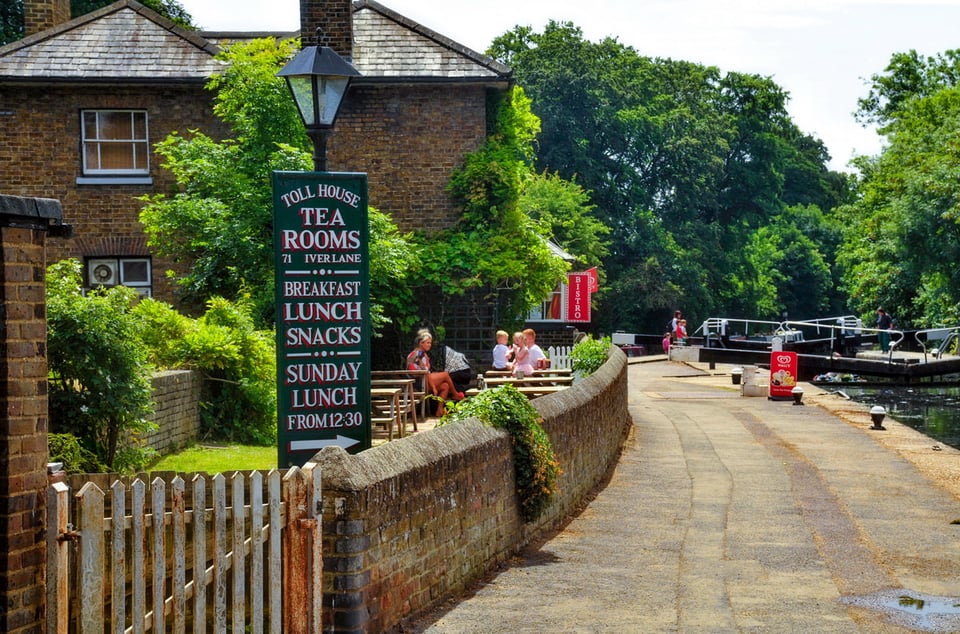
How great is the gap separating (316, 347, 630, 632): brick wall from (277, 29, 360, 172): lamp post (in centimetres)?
259

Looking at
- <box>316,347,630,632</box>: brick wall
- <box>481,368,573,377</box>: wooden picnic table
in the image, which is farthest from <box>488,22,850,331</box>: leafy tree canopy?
<box>316,347,630,632</box>: brick wall

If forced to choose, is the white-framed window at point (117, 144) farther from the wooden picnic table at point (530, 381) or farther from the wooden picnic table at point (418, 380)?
A: the wooden picnic table at point (530, 381)

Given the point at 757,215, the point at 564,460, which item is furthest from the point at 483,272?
Answer: the point at 757,215

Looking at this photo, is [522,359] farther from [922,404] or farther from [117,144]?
[922,404]

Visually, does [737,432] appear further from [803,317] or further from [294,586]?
[803,317]

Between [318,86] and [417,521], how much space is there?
3661 mm

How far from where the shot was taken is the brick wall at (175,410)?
48.5 feet

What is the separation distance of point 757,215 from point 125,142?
191 ft

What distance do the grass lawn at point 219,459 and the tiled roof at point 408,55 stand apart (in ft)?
33.9

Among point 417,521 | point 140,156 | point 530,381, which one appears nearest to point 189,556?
point 417,521

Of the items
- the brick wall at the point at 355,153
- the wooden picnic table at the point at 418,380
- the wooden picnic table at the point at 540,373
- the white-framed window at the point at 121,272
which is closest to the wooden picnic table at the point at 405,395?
the wooden picnic table at the point at 418,380

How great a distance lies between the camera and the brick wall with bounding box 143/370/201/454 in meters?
14.8

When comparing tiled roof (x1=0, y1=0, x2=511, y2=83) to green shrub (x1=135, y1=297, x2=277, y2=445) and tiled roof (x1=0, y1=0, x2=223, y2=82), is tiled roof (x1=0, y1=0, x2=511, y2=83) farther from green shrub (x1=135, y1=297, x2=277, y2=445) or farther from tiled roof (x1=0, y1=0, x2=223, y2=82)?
green shrub (x1=135, y1=297, x2=277, y2=445)

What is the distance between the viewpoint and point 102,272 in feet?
81.8
